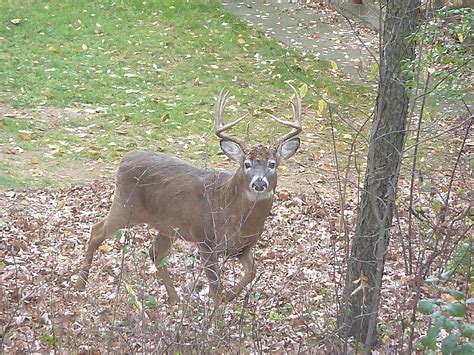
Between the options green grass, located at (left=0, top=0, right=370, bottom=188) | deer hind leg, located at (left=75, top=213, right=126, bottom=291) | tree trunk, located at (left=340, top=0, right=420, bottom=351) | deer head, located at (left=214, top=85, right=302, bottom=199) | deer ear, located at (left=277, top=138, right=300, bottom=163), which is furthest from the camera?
green grass, located at (left=0, top=0, right=370, bottom=188)

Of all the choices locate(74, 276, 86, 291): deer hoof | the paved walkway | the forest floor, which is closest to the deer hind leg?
the forest floor

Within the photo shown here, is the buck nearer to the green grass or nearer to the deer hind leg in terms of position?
the deer hind leg

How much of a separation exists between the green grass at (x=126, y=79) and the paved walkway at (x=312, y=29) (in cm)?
39

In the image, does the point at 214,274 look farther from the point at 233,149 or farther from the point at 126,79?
the point at 126,79

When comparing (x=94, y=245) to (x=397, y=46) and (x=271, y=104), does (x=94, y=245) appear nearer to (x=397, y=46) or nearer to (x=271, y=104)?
(x=397, y=46)

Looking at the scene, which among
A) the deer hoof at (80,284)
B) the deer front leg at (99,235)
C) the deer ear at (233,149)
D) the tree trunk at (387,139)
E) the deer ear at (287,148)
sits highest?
the tree trunk at (387,139)

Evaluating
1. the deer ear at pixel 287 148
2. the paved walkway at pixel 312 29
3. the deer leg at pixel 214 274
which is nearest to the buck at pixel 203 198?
the deer ear at pixel 287 148

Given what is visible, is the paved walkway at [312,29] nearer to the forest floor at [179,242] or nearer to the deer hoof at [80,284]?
the forest floor at [179,242]

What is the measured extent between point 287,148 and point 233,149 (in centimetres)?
44

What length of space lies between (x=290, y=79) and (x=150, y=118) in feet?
9.65

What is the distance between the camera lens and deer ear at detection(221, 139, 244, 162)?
282 inches

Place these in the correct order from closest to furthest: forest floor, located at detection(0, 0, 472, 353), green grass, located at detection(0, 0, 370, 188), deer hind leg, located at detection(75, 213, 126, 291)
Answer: forest floor, located at detection(0, 0, 472, 353) < deer hind leg, located at detection(75, 213, 126, 291) < green grass, located at detection(0, 0, 370, 188)

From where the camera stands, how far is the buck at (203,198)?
692 cm

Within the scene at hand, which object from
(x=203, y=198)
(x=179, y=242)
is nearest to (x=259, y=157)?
(x=203, y=198)
